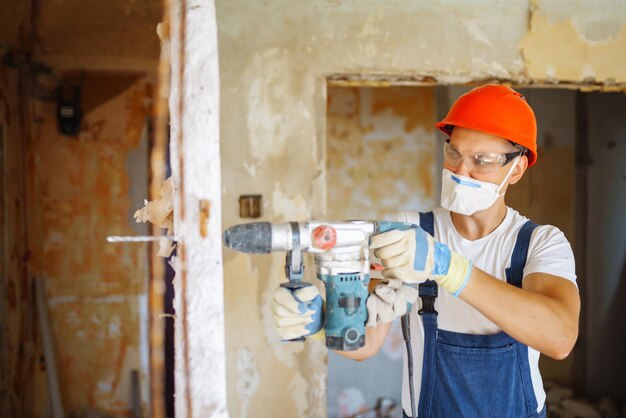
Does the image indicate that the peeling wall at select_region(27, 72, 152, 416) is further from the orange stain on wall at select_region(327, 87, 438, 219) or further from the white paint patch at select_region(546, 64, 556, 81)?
the white paint patch at select_region(546, 64, 556, 81)

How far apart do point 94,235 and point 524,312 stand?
3.25 m

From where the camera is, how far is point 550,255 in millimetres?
1423

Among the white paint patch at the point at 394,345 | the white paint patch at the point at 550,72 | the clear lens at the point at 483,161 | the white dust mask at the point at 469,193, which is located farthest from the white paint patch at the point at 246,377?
the white paint patch at the point at 394,345

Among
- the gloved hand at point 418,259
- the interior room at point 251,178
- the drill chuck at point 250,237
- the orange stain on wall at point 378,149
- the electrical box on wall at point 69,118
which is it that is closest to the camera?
the interior room at point 251,178

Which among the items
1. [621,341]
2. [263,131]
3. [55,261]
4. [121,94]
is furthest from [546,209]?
[55,261]

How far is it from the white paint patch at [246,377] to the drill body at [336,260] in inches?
43.2

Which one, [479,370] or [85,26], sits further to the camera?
[85,26]

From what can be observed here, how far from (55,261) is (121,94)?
1299 millimetres

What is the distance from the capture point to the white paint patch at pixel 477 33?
7.50 ft

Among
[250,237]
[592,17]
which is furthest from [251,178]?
[592,17]

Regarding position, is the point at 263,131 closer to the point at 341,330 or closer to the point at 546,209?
the point at 341,330

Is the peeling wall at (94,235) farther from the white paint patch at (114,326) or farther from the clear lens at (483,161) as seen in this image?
the clear lens at (483,161)

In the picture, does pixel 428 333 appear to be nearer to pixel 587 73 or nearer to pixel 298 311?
pixel 298 311

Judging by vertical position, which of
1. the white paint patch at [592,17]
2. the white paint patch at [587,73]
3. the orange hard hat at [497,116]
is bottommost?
the orange hard hat at [497,116]
